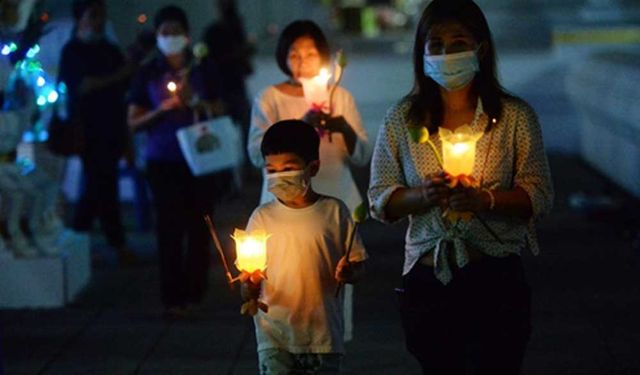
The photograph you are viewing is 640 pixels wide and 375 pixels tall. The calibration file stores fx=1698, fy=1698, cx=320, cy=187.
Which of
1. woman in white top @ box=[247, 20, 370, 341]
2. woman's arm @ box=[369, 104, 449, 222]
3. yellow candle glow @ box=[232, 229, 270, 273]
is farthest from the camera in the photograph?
woman in white top @ box=[247, 20, 370, 341]

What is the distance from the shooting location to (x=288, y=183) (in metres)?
6.25

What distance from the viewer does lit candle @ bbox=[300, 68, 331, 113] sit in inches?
328

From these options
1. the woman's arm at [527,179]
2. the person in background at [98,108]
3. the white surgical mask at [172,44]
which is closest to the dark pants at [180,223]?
the white surgical mask at [172,44]

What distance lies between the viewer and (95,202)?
42.2 ft

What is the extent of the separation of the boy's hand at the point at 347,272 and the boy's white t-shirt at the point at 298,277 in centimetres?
14

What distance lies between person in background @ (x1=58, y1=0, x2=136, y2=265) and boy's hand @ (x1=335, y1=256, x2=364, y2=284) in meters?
6.28

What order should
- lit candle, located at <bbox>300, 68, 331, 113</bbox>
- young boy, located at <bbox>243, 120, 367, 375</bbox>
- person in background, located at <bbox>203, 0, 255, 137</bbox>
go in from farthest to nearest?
person in background, located at <bbox>203, 0, 255, 137</bbox> < lit candle, located at <bbox>300, 68, 331, 113</bbox> < young boy, located at <bbox>243, 120, 367, 375</bbox>

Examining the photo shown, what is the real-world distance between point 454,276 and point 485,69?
721 mm

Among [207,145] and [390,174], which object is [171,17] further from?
[390,174]

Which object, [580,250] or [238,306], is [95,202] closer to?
[238,306]

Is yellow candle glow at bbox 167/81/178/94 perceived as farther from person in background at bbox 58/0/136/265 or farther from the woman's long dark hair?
the woman's long dark hair

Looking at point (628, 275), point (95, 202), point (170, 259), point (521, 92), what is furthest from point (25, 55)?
point (521, 92)

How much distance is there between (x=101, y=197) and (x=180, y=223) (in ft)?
8.60

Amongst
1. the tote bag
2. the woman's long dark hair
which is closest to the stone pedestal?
the tote bag
